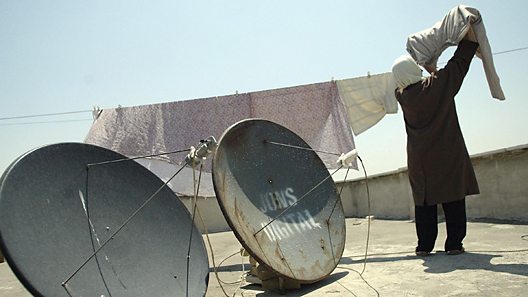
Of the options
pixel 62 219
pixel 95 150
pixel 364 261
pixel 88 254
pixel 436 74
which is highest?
pixel 436 74

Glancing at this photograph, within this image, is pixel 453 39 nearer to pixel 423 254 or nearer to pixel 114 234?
pixel 423 254

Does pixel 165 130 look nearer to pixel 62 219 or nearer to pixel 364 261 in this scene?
pixel 364 261

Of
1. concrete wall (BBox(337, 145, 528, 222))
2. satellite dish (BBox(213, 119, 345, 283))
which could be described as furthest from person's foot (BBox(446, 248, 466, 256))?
concrete wall (BBox(337, 145, 528, 222))

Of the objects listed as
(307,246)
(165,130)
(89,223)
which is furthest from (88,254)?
(165,130)

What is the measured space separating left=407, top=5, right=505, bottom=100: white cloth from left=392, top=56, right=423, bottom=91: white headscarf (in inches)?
6.7

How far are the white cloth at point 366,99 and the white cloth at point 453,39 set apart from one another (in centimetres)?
294

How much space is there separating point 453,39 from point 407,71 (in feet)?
1.36

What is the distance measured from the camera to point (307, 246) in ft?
11.5

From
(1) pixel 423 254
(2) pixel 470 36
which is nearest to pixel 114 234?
(1) pixel 423 254

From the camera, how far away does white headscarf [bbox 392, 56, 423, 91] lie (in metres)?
3.80

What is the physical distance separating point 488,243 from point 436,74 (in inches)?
63.5

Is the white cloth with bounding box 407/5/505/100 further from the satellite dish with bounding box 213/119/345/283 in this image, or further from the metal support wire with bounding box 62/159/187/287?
the metal support wire with bounding box 62/159/187/287

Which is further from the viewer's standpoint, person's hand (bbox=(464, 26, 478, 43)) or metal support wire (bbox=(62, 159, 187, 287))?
person's hand (bbox=(464, 26, 478, 43))

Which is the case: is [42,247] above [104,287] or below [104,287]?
above
